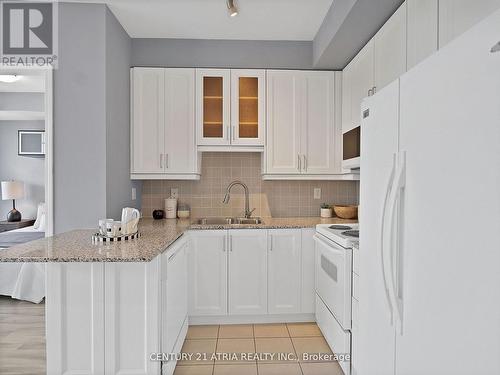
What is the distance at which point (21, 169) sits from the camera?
19.4 ft

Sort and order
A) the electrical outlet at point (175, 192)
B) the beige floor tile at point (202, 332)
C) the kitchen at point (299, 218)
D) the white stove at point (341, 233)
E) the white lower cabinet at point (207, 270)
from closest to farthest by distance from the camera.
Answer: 1. the kitchen at point (299, 218)
2. the white stove at point (341, 233)
3. the beige floor tile at point (202, 332)
4. the white lower cabinet at point (207, 270)
5. the electrical outlet at point (175, 192)

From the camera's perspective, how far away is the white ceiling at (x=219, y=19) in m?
2.66

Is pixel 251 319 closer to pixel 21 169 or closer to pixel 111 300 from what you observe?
pixel 111 300

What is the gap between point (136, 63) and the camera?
3.27m

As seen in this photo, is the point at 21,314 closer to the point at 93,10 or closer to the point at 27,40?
the point at 27,40

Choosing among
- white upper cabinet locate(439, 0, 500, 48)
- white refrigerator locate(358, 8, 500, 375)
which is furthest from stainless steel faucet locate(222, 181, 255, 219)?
white upper cabinet locate(439, 0, 500, 48)

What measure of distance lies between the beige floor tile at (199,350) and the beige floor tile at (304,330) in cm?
67

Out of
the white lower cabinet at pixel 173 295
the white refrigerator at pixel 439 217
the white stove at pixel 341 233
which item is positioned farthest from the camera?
the white stove at pixel 341 233

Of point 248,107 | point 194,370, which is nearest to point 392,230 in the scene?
point 194,370

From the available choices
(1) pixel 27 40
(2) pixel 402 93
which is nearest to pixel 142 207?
(1) pixel 27 40

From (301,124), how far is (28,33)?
2384 millimetres

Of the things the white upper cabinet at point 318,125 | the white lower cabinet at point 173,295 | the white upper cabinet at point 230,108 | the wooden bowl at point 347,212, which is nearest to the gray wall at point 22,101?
the white upper cabinet at point 230,108

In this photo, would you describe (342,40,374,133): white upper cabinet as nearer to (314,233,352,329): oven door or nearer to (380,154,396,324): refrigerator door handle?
(314,233,352,329): oven door

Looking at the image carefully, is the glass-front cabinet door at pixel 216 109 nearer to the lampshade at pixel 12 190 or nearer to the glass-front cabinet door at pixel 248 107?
the glass-front cabinet door at pixel 248 107
